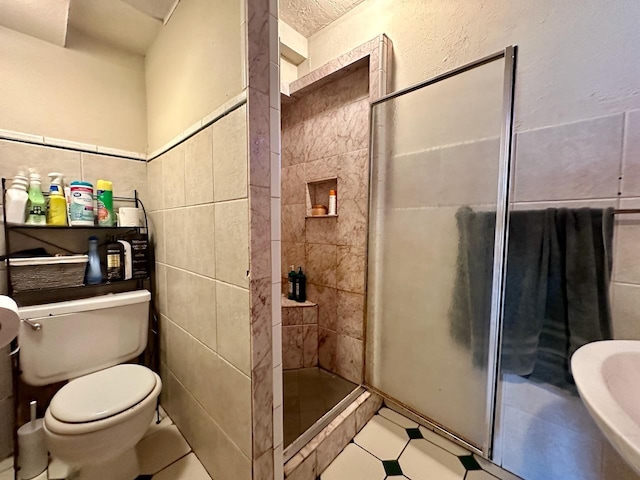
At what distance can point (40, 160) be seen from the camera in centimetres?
121

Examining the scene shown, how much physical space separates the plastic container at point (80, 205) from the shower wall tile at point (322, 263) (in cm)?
129

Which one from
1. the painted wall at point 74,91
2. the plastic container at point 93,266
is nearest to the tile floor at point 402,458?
the plastic container at point 93,266

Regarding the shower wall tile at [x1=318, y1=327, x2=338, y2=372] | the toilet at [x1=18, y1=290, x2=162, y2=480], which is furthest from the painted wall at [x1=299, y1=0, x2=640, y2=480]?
the toilet at [x1=18, y1=290, x2=162, y2=480]

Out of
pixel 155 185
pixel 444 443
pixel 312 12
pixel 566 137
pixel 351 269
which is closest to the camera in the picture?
pixel 566 137

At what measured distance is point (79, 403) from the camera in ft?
3.14

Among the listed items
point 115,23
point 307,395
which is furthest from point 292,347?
point 115,23

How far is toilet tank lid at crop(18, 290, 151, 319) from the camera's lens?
1.07 metres

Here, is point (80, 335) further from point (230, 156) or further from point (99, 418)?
point (230, 156)

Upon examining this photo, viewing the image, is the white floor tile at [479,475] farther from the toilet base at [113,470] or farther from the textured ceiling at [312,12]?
the textured ceiling at [312,12]

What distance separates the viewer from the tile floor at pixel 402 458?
3.70 ft

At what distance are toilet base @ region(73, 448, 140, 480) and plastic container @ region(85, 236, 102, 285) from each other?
2.44 feet

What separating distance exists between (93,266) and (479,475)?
→ 1.96 metres

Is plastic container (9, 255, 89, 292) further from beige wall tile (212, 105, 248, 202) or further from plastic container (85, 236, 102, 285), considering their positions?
beige wall tile (212, 105, 248, 202)

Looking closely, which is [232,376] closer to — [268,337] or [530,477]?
[268,337]
